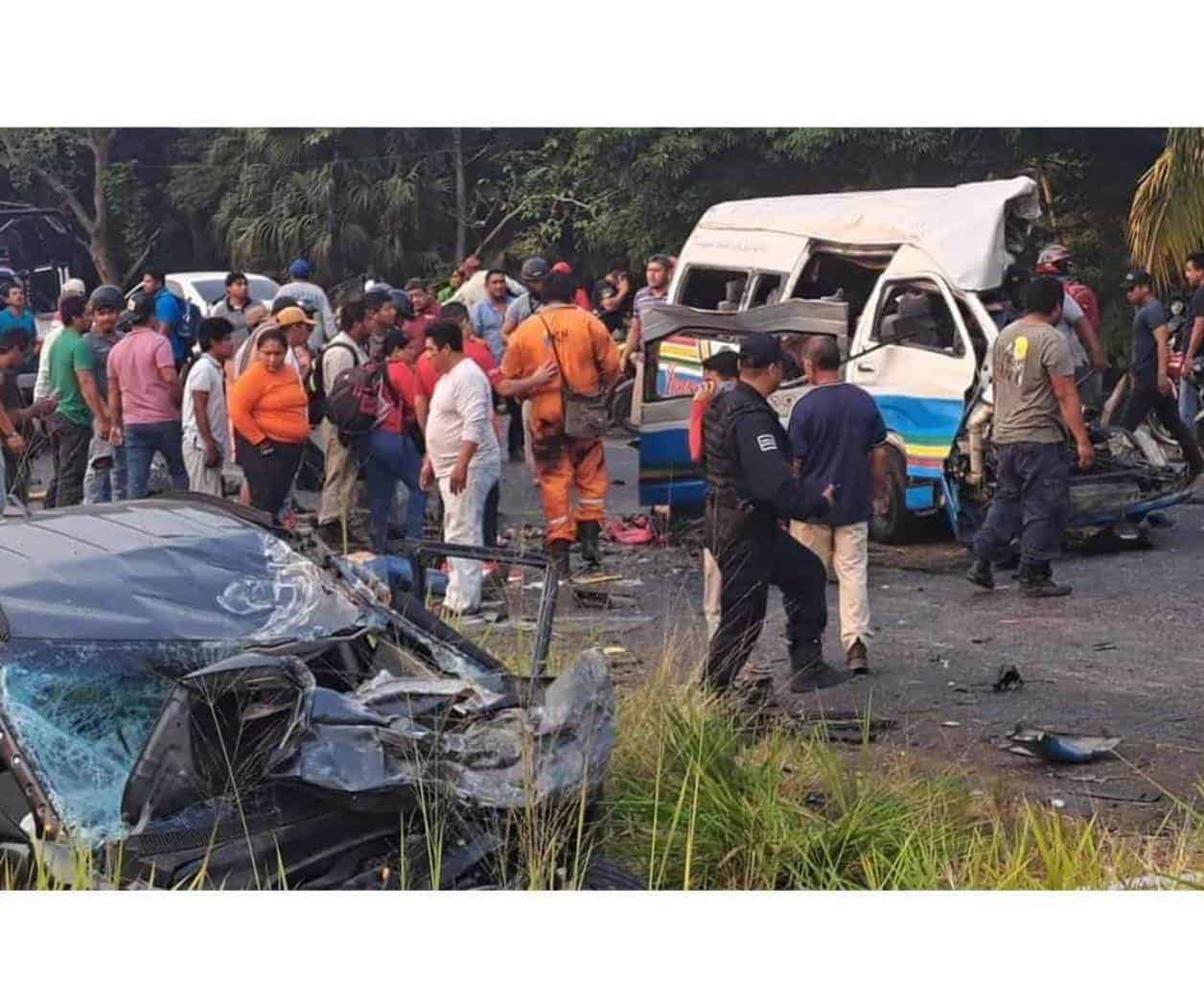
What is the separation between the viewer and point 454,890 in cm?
464

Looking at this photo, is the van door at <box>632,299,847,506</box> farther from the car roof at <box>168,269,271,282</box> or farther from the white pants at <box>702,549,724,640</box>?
the car roof at <box>168,269,271,282</box>

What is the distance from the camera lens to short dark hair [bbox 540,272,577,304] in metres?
10.5

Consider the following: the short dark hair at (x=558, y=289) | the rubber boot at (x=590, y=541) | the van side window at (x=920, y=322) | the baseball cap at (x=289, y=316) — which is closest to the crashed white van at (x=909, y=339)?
the van side window at (x=920, y=322)

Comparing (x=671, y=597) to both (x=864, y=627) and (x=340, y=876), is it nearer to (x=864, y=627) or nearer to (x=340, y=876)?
(x=864, y=627)

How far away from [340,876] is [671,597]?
5.58m

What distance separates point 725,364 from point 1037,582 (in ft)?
8.19

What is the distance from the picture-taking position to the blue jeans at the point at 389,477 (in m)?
10.4

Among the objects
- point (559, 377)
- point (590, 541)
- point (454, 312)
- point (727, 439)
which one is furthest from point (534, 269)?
point (727, 439)

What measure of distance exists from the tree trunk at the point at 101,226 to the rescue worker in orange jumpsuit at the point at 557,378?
2.58 meters

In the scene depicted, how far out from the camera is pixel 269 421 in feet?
33.0

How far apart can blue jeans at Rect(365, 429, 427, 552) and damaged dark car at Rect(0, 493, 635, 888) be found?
508 cm

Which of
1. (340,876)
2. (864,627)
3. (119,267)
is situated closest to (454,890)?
(340,876)

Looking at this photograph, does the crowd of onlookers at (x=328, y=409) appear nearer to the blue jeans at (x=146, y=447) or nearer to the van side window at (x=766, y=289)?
the blue jeans at (x=146, y=447)

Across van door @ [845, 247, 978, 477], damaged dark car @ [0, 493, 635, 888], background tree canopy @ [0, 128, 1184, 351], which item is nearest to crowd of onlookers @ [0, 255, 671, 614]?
background tree canopy @ [0, 128, 1184, 351]
